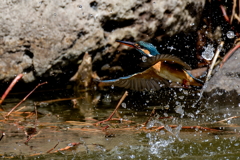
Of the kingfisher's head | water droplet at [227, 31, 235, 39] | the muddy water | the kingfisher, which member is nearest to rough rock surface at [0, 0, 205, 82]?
the muddy water

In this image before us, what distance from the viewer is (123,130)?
3232 mm

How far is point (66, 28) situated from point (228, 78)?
1963 millimetres

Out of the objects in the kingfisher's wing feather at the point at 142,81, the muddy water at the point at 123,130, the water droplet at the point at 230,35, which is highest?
the water droplet at the point at 230,35

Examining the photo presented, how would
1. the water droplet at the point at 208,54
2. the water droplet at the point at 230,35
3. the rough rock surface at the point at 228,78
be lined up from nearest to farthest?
the rough rock surface at the point at 228,78 → the water droplet at the point at 208,54 → the water droplet at the point at 230,35

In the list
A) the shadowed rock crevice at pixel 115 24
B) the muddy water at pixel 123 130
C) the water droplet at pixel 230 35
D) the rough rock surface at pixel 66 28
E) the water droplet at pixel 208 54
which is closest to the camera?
the muddy water at pixel 123 130

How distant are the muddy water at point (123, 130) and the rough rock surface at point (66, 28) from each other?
18.2 inches

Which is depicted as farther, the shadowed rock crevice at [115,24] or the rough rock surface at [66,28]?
the shadowed rock crevice at [115,24]

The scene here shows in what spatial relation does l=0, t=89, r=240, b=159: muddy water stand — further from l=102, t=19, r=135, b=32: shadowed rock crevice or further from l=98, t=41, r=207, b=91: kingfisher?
l=102, t=19, r=135, b=32: shadowed rock crevice

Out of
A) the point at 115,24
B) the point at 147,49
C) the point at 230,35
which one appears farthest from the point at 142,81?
the point at 230,35

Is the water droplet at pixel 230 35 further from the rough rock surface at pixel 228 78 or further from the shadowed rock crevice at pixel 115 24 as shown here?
the shadowed rock crevice at pixel 115 24

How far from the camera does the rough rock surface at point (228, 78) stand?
4.31m

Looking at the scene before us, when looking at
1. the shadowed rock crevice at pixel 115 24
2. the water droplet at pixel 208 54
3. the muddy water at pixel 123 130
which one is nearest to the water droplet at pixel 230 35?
the water droplet at pixel 208 54

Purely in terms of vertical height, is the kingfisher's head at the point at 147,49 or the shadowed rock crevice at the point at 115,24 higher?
the shadowed rock crevice at the point at 115,24

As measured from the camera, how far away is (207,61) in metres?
5.66
